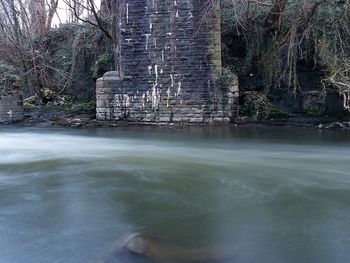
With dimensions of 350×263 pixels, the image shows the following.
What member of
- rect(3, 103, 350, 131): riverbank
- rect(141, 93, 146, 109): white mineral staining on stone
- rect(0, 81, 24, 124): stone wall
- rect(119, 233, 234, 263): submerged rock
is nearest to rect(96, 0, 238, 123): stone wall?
rect(141, 93, 146, 109): white mineral staining on stone

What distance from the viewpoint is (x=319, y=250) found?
358 cm

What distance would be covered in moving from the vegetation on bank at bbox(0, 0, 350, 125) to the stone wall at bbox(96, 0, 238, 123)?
0.54 metres

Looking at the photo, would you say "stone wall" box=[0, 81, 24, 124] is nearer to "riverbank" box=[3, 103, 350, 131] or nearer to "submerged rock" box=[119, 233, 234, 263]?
"riverbank" box=[3, 103, 350, 131]

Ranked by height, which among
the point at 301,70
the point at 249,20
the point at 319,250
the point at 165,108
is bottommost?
the point at 319,250

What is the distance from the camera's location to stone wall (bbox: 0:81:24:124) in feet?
49.3

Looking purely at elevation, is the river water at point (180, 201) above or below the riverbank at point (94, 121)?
below

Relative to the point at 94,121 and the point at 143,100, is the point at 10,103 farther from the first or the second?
the point at 143,100

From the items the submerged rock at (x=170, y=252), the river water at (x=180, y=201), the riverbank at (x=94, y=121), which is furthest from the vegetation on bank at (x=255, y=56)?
the submerged rock at (x=170, y=252)

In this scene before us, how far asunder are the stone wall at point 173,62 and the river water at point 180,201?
13.1ft

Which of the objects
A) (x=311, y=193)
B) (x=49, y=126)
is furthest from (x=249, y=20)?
(x=311, y=193)

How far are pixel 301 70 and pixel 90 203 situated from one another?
10.6 m

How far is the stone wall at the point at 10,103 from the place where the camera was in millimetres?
15039

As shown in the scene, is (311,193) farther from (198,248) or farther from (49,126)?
(49,126)

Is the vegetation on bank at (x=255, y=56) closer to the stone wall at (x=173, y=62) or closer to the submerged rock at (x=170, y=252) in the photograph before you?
the stone wall at (x=173, y=62)
